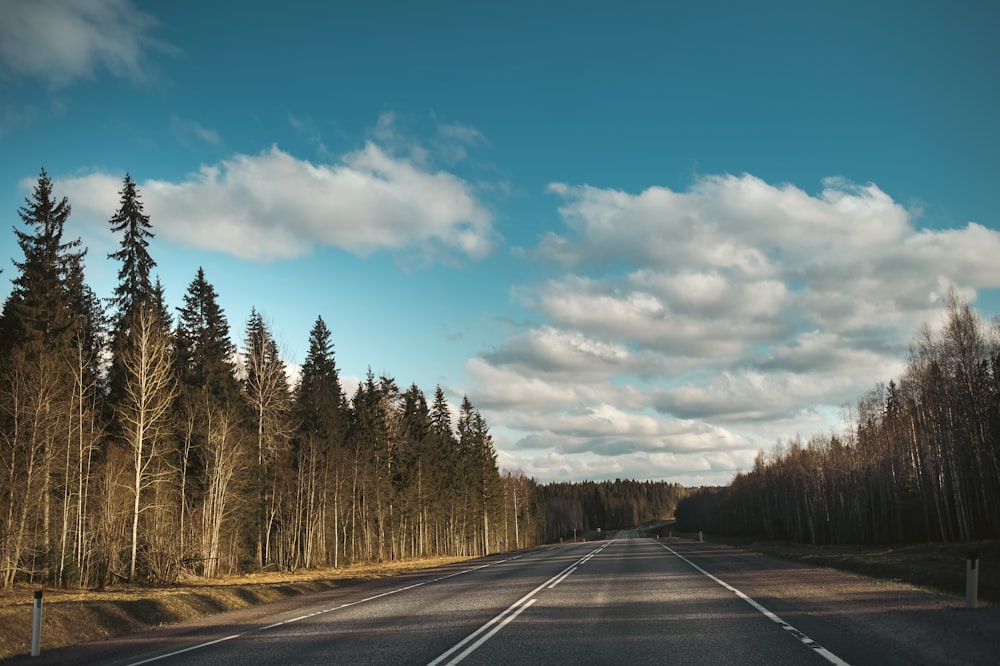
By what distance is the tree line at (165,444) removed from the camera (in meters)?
28.4

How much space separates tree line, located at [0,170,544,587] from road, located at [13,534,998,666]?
16.4 m

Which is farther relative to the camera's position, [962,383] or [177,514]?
[962,383]

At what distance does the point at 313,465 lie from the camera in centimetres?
5075

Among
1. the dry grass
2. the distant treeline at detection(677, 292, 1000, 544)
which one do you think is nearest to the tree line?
the dry grass

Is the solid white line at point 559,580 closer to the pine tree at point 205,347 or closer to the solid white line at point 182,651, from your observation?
the solid white line at point 182,651

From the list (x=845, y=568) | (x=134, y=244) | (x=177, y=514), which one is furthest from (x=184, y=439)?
(x=845, y=568)

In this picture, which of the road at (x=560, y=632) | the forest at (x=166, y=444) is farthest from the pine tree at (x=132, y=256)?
the road at (x=560, y=632)

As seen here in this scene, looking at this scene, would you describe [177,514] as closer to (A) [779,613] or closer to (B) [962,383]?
(A) [779,613]

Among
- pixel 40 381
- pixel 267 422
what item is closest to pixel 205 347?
pixel 267 422

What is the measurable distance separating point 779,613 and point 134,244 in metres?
44.3

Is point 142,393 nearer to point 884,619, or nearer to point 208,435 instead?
point 208,435

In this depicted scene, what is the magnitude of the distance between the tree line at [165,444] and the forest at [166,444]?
0.12 metres

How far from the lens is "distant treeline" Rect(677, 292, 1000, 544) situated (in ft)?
141

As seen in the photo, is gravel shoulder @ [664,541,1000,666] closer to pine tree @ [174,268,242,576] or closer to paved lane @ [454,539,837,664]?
paved lane @ [454,539,837,664]
